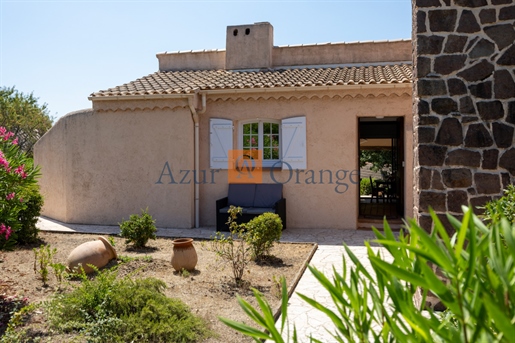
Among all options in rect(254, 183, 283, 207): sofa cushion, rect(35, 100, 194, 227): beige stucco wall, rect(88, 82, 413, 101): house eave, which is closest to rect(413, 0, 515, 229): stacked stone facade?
rect(88, 82, 413, 101): house eave

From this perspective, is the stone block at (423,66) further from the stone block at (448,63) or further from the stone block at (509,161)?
the stone block at (509,161)

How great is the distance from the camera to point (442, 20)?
201 inches

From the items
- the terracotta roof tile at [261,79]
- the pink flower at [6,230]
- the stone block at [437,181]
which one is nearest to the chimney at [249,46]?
the terracotta roof tile at [261,79]

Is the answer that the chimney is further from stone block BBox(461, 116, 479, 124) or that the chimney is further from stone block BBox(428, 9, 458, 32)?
stone block BBox(461, 116, 479, 124)

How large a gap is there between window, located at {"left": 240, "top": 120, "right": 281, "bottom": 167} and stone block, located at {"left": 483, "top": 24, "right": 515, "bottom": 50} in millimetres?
6723

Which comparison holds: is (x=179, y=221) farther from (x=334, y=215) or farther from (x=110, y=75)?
(x=110, y=75)

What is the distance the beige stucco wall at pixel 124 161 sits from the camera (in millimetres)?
11375

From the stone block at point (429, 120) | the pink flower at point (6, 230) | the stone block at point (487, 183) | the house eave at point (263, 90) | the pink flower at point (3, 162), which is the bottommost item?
the pink flower at point (6, 230)

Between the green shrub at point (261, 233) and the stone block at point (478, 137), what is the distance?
3.52 metres

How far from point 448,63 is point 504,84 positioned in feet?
2.26

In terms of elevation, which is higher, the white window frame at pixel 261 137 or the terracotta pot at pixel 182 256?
the white window frame at pixel 261 137

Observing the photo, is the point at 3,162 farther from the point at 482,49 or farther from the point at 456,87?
the point at 482,49

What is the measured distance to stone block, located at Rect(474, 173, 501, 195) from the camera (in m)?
5.05

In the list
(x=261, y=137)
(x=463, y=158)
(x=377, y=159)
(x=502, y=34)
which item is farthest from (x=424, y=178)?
(x=377, y=159)
